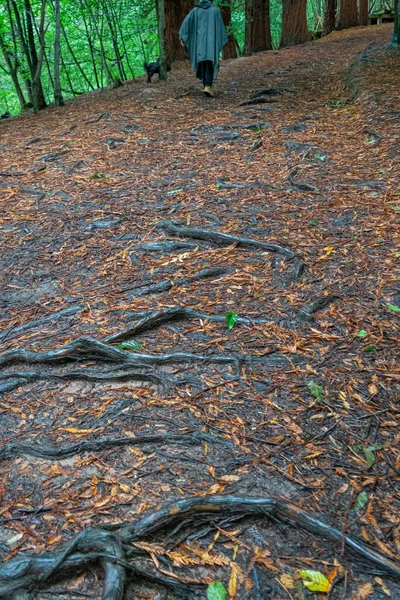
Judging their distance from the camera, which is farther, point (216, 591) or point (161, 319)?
point (161, 319)

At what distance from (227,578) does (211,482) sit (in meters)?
0.48

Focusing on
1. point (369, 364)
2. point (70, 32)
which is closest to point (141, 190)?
point (369, 364)

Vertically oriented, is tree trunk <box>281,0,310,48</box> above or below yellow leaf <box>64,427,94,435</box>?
above

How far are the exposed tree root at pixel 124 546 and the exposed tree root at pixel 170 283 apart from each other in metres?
2.14

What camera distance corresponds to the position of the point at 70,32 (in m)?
17.7

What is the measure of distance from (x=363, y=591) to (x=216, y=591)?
0.56m

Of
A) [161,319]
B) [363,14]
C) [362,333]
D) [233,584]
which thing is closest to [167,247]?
[161,319]

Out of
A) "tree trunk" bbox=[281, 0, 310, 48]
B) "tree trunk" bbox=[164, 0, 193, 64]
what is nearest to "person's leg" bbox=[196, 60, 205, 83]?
"tree trunk" bbox=[164, 0, 193, 64]

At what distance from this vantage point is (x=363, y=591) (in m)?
1.90

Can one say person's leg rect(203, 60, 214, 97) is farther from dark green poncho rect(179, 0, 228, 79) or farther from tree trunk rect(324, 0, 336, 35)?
tree trunk rect(324, 0, 336, 35)

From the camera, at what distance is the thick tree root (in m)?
2.59

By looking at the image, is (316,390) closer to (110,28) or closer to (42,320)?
(42,320)

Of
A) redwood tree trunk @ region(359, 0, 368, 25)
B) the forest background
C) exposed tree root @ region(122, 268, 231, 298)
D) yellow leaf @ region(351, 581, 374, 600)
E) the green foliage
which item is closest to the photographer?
yellow leaf @ region(351, 581, 374, 600)

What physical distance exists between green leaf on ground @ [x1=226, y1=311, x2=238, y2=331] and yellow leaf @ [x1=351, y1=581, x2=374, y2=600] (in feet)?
6.29
